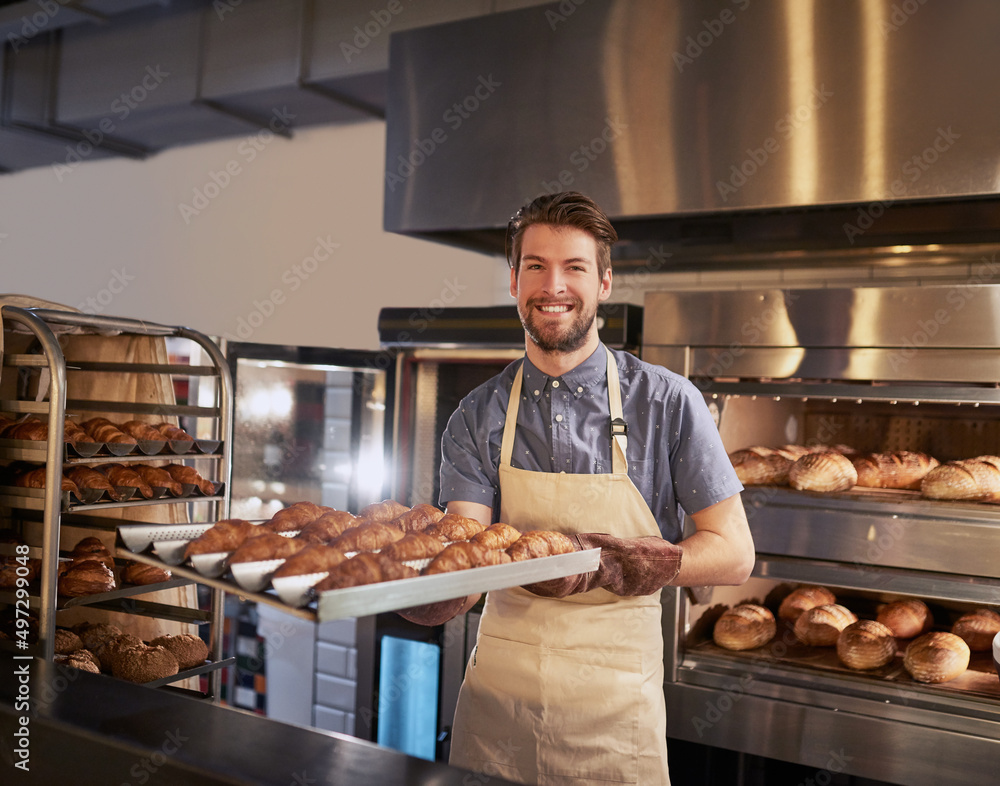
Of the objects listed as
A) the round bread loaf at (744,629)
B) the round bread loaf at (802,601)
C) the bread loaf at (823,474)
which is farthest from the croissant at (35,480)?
the round bread loaf at (802,601)

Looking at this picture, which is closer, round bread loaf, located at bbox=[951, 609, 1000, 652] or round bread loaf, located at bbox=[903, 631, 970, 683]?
round bread loaf, located at bbox=[903, 631, 970, 683]

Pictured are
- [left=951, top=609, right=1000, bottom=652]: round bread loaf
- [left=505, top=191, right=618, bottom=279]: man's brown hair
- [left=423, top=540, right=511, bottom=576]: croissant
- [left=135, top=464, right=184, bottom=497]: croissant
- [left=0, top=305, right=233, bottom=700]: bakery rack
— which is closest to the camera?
[left=423, top=540, right=511, bottom=576]: croissant

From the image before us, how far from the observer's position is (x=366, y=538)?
135 centimetres

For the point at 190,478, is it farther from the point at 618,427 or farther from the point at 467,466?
the point at 618,427

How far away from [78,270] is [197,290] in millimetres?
1154

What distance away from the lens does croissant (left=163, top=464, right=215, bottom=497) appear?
223 cm

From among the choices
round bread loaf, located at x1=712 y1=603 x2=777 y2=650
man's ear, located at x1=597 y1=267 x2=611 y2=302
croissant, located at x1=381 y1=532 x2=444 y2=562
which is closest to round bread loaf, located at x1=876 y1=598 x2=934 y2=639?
round bread loaf, located at x1=712 y1=603 x2=777 y2=650

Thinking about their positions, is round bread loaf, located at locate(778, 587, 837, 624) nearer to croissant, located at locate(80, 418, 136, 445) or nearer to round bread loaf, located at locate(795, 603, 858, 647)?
round bread loaf, located at locate(795, 603, 858, 647)

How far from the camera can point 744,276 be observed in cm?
319

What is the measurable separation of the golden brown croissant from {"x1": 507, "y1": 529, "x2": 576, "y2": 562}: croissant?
34 cm

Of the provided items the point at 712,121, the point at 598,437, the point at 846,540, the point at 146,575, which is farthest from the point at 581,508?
the point at 712,121

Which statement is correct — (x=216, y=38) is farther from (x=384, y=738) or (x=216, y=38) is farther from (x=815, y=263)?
(x=384, y=738)

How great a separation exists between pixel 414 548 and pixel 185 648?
1088mm

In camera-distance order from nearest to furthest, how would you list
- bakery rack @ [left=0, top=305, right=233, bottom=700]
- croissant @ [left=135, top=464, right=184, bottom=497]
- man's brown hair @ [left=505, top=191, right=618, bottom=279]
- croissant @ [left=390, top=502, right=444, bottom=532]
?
croissant @ [left=390, top=502, right=444, bottom=532] < man's brown hair @ [left=505, top=191, right=618, bottom=279] < bakery rack @ [left=0, top=305, right=233, bottom=700] < croissant @ [left=135, top=464, right=184, bottom=497]
